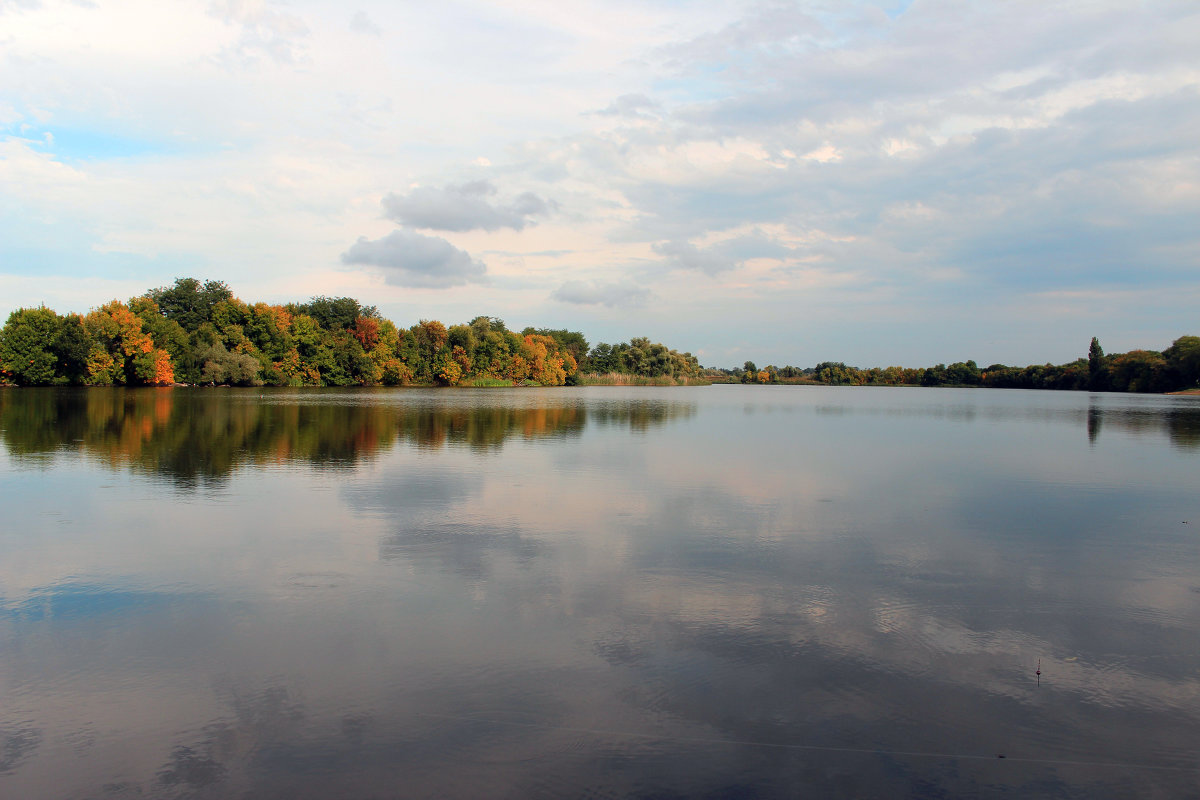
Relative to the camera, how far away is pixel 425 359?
8581 cm

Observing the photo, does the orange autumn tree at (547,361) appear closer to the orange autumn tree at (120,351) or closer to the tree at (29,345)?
the orange autumn tree at (120,351)

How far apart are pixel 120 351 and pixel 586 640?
68301 millimetres

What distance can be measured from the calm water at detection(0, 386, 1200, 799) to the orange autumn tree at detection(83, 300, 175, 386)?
55323 millimetres

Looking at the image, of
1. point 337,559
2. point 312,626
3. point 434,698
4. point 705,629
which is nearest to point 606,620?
point 705,629

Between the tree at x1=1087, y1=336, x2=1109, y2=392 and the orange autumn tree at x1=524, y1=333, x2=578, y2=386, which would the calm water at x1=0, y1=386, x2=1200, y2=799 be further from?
the tree at x1=1087, y1=336, x2=1109, y2=392

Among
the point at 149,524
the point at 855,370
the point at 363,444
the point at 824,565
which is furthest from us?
the point at 855,370

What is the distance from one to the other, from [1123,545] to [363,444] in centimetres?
1592

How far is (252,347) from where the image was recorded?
69750 millimetres

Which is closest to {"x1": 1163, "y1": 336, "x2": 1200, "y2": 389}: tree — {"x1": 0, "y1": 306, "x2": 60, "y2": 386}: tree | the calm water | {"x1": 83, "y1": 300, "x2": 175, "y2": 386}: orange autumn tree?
the calm water

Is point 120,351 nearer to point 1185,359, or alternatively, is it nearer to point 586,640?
point 586,640

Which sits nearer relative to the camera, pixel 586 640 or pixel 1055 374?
pixel 586 640

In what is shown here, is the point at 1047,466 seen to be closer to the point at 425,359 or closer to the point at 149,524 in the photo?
the point at 149,524

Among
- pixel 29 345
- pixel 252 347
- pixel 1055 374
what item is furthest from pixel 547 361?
pixel 1055 374

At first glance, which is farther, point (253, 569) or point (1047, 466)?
point (1047, 466)
